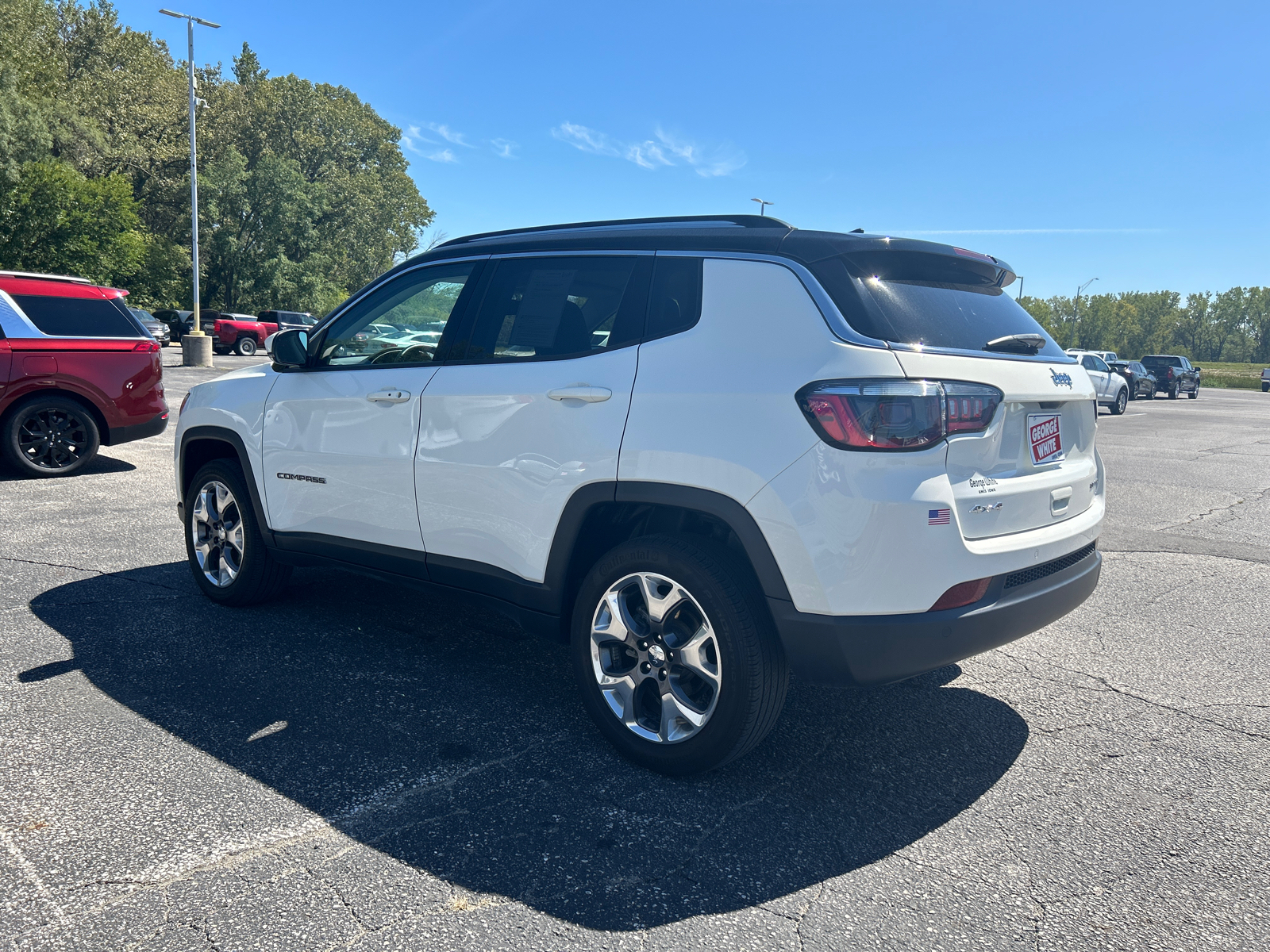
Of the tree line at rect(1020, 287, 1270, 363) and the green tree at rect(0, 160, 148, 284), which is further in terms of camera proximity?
the tree line at rect(1020, 287, 1270, 363)

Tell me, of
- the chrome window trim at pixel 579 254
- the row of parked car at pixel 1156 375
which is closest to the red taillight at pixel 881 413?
the chrome window trim at pixel 579 254

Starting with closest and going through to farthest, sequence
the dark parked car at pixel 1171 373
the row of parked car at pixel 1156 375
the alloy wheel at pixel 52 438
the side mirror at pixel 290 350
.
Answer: the side mirror at pixel 290 350 → the alloy wheel at pixel 52 438 → the row of parked car at pixel 1156 375 → the dark parked car at pixel 1171 373

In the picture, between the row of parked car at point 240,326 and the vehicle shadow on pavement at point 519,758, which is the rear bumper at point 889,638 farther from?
the row of parked car at point 240,326

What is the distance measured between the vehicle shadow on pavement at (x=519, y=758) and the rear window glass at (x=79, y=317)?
5.19 m

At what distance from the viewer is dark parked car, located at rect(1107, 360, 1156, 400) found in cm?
3883

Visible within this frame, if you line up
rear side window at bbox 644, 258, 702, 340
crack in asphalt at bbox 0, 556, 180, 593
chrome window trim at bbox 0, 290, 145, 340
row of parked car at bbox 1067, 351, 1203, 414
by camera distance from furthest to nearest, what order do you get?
row of parked car at bbox 1067, 351, 1203, 414 < chrome window trim at bbox 0, 290, 145, 340 < crack in asphalt at bbox 0, 556, 180, 593 < rear side window at bbox 644, 258, 702, 340

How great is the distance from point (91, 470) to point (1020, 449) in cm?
950

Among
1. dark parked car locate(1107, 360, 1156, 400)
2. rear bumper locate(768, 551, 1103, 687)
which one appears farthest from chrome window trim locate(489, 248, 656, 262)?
dark parked car locate(1107, 360, 1156, 400)

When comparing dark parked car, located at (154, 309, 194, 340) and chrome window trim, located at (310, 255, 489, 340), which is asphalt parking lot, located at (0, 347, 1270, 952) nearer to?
chrome window trim, located at (310, 255, 489, 340)

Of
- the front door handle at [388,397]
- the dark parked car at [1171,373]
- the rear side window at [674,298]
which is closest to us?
the rear side window at [674,298]

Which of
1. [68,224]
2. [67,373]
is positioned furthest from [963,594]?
[68,224]

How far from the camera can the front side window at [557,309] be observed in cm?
341

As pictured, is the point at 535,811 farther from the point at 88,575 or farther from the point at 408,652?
the point at 88,575

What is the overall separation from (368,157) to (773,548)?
2677 inches
